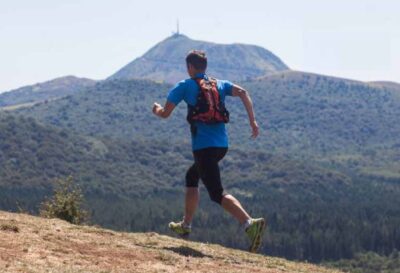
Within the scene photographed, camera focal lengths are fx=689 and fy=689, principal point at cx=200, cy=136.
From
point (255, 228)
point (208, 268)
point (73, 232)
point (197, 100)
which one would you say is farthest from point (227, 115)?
point (73, 232)

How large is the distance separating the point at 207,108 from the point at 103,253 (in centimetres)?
304

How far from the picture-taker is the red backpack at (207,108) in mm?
11961

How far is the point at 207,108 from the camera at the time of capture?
471 inches

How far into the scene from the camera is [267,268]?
11656 millimetres

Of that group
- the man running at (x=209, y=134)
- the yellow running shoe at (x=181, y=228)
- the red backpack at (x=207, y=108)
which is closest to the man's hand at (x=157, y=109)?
the man running at (x=209, y=134)

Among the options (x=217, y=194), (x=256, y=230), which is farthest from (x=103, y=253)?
(x=256, y=230)

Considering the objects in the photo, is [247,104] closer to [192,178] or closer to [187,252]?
[192,178]

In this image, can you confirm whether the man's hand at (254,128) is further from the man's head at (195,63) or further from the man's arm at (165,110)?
the man's arm at (165,110)

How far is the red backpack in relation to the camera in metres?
12.0

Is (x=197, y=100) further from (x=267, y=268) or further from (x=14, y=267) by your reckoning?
(x=14, y=267)

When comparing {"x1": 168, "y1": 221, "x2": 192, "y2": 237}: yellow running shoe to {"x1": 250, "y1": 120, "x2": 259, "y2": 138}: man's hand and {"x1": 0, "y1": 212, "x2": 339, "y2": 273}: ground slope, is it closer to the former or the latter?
{"x1": 0, "y1": 212, "x2": 339, "y2": 273}: ground slope

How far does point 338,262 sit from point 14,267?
17939cm

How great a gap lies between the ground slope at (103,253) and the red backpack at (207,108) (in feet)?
7.78

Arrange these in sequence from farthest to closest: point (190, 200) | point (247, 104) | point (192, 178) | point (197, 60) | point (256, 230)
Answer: point (190, 200) → point (192, 178) → point (247, 104) → point (197, 60) → point (256, 230)
